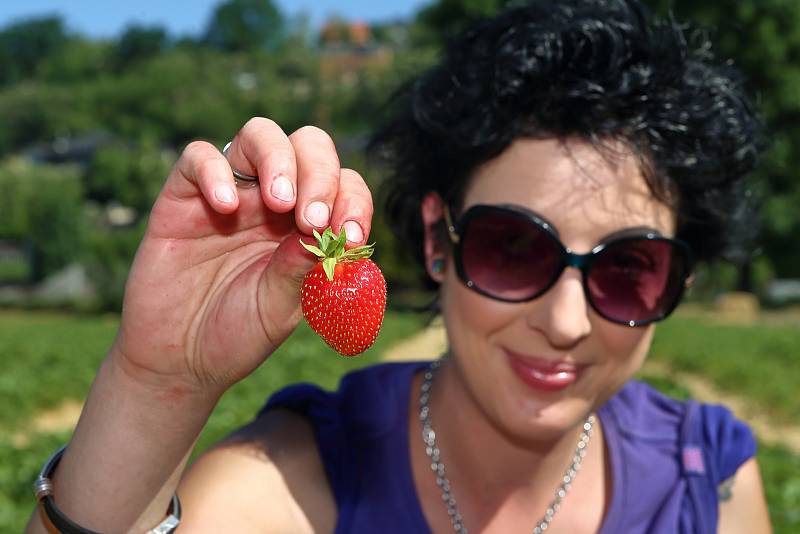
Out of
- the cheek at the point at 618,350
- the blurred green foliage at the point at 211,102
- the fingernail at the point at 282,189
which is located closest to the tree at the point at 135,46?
the blurred green foliage at the point at 211,102

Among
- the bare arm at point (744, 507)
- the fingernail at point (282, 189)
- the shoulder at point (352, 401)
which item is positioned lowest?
the bare arm at point (744, 507)

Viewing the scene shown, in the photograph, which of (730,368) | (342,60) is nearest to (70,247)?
(730,368)

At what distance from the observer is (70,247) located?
154ft

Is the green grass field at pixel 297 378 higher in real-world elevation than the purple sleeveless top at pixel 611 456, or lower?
lower

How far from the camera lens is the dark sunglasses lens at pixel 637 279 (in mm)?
2154

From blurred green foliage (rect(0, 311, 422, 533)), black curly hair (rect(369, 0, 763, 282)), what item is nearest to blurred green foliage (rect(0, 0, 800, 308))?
black curly hair (rect(369, 0, 763, 282))

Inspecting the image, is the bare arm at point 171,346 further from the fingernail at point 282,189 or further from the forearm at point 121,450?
the fingernail at point 282,189

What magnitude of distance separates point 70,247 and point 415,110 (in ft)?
156

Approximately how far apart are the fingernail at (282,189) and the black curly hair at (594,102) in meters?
0.92

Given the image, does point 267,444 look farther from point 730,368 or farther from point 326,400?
point 730,368

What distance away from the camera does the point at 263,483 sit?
2033 mm

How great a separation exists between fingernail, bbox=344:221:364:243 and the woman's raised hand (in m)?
0.08

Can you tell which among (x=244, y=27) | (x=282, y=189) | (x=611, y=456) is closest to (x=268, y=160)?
(x=282, y=189)

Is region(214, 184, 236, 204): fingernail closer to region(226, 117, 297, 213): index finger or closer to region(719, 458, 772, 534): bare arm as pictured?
region(226, 117, 297, 213): index finger
